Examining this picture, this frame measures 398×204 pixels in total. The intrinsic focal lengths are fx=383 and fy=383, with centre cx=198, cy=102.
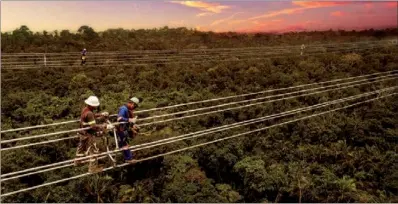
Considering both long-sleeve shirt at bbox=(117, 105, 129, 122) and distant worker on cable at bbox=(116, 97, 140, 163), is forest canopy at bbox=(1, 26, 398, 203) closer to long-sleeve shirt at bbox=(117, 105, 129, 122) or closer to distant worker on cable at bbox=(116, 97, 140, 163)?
distant worker on cable at bbox=(116, 97, 140, 163)

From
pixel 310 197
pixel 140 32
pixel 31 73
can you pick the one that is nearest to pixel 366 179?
pixel 310 197

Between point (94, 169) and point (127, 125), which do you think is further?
point (127, 125)

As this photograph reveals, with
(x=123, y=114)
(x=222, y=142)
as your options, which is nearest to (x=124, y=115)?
(x=123, y=114)

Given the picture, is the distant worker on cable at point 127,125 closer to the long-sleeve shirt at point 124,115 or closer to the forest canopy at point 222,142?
the long-sleeve shirt at point 124,115

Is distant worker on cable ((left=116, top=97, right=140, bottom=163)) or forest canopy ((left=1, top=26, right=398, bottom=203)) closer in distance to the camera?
distant worker on cable ((left=116, top=97, right=140, bottom=163))

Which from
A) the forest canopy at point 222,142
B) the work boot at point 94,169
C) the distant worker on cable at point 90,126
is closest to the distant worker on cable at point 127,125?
the distant worker on cable at point 90,126

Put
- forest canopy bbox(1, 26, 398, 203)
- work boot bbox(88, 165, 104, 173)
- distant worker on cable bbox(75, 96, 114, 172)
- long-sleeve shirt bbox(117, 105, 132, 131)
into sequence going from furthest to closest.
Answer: forest canopy bbox(1, 26, 398, 203)
long-sleeve shirt bbox(117, 105, 132, 131)
distant worker on cable bbox(75, 96, 114, 172)
work boot bbox(88, 165, 104, 173)

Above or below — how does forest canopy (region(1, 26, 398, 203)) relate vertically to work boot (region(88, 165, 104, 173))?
below

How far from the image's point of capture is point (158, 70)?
31781 millimetres

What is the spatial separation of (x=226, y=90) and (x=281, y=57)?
32.0 ft

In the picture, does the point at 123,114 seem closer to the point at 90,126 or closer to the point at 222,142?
the point at 90,126

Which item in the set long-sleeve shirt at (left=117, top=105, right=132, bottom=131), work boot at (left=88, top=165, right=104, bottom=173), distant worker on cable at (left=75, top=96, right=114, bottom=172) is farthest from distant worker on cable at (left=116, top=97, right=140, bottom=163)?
work boot at (left=88, top=165, right=104, bottom=173)

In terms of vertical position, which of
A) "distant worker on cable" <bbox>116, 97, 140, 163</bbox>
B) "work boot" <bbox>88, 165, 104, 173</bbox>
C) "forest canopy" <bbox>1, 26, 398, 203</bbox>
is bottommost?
"forest canopy" <bbox>1, 26, 398, 203</bbox>

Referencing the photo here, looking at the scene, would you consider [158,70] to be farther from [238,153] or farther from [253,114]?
[238,153]
